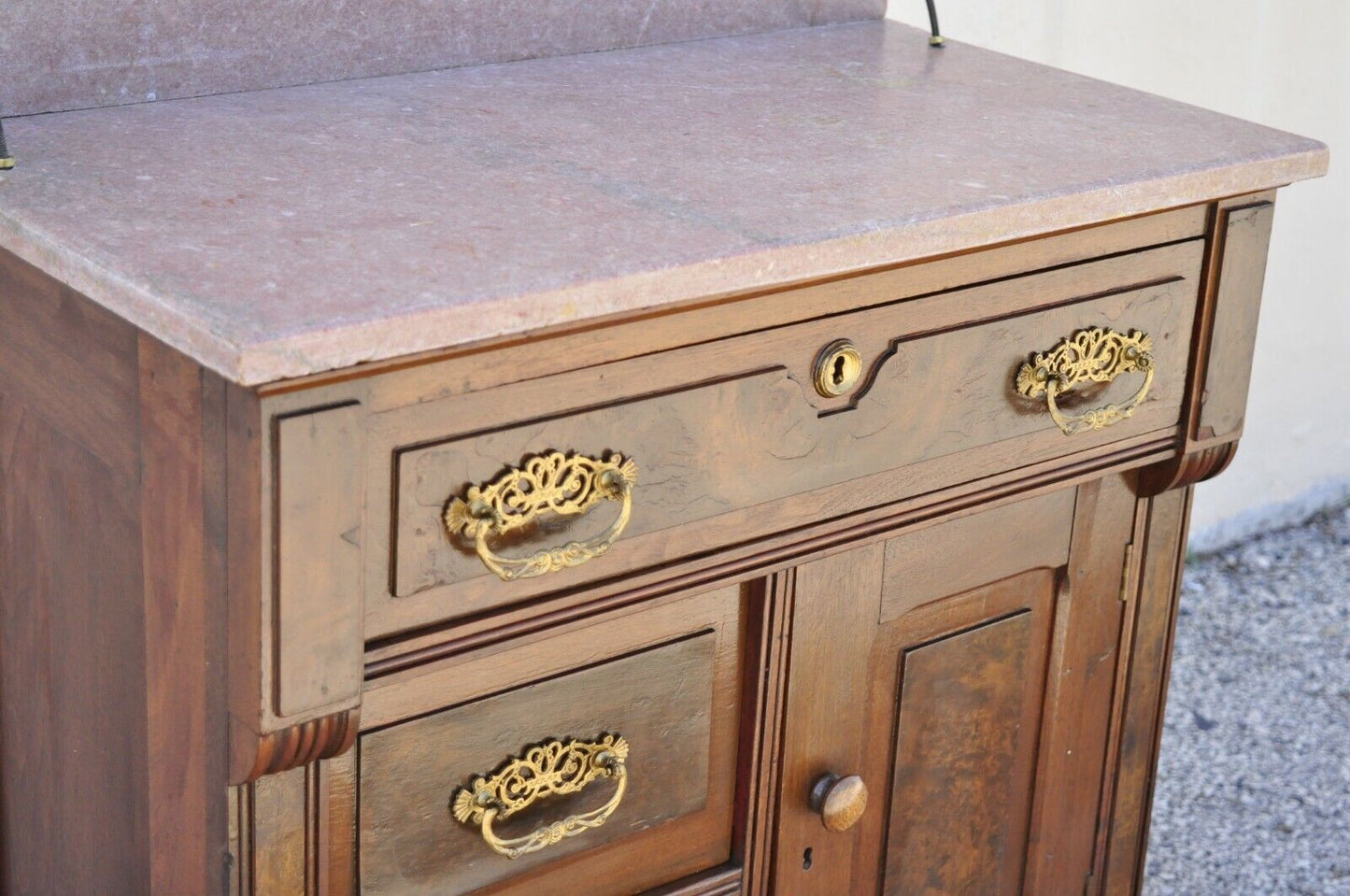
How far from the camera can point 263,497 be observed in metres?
0.91

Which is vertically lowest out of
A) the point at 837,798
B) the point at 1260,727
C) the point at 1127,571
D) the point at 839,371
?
the point at 1260,727

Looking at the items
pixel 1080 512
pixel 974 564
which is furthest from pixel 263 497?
pixel 1080 512

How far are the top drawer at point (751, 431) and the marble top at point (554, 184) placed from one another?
0.25 ft

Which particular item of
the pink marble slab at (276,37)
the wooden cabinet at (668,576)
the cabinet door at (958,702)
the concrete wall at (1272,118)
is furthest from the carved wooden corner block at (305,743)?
the concrete wall at (1272,118)

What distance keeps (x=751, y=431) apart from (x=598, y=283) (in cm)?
21

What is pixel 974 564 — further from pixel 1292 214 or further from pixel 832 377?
pixel 1292 214

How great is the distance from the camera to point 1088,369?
4.29 feet

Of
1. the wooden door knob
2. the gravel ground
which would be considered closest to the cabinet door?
the wooden door knob

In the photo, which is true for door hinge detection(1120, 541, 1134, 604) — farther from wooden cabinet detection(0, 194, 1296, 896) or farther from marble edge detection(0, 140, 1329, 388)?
marble edge detection(0, 140, 1329, 388)

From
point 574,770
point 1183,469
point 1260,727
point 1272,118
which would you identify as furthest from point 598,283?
point 1272,118

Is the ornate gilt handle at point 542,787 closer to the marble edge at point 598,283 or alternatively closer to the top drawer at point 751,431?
the top drawer at point 751,431

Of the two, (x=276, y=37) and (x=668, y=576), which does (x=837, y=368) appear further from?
(x=276, y=37)

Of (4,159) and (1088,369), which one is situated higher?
(4,159)

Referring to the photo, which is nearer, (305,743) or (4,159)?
(305,743)
